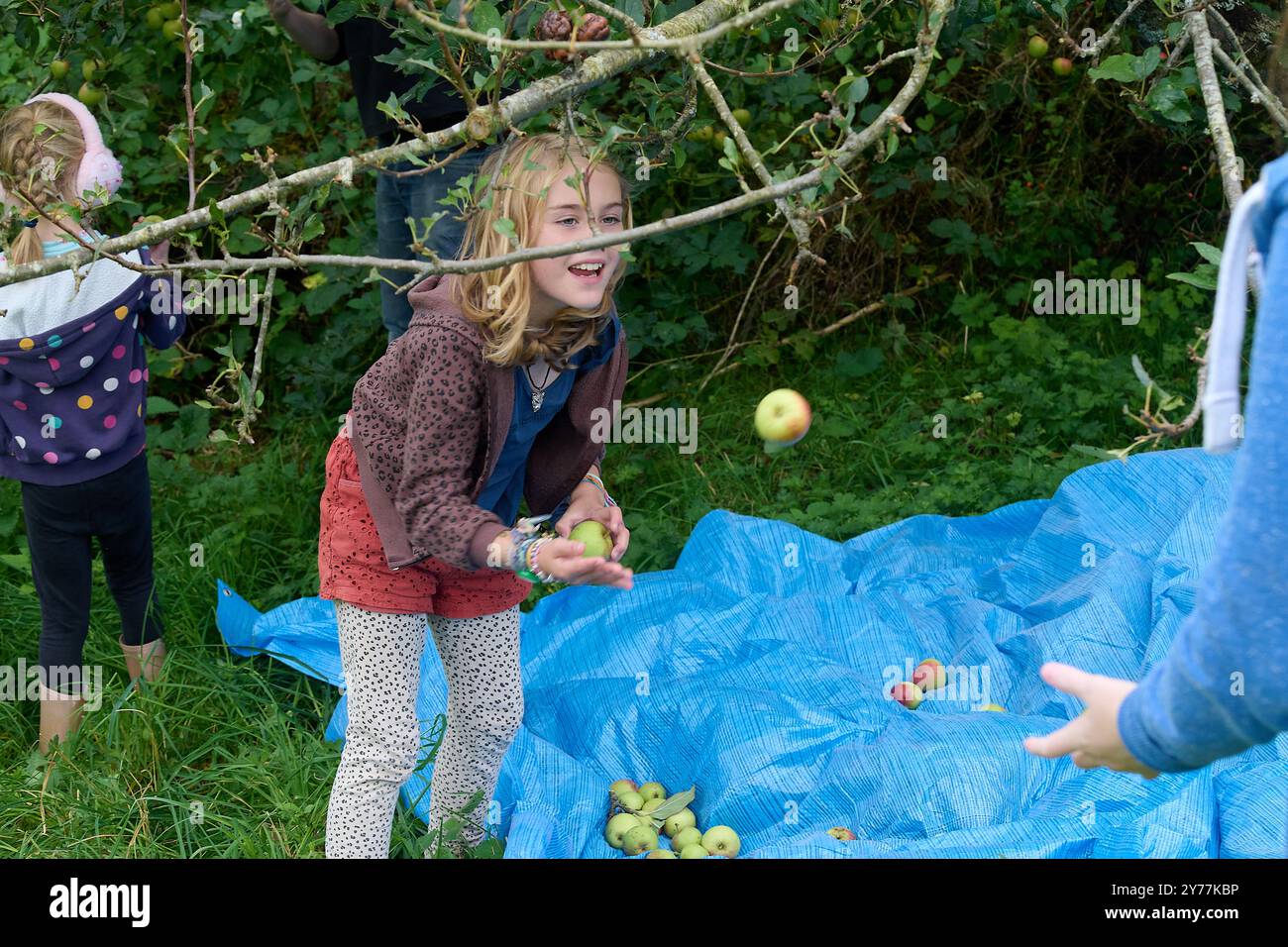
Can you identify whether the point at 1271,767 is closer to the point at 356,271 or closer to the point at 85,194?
the point at 85,194

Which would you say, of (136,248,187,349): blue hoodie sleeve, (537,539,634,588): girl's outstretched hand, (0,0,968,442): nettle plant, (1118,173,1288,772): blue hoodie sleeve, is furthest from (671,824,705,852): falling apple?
(1118,173,1288,772): blue hoodie sleeve

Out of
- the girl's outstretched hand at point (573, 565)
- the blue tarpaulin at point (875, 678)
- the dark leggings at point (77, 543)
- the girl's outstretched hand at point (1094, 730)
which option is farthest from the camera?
the dark leggings at point (77, 543)

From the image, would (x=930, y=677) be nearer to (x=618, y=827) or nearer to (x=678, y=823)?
(x=678, y=823)

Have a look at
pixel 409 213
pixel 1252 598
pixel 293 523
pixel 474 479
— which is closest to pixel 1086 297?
pixel 409 213

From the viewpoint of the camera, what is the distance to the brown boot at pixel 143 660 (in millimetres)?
3053

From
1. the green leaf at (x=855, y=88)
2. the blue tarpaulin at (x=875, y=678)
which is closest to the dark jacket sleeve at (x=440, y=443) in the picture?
the green leaf at (x=855, y=88)

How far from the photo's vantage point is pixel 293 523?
3.70 m

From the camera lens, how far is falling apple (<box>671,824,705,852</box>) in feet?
8.29

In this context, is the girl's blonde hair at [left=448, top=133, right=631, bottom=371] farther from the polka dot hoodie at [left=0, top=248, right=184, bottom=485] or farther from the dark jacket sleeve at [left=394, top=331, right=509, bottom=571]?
the polka dot hoodie at [left=0, top=248, right=184, bottom=485]

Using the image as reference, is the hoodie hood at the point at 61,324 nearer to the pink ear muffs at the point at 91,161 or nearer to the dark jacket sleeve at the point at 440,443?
the pink ear muffs at the point at 91,161

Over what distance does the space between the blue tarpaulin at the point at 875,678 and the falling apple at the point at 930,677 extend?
0.03m

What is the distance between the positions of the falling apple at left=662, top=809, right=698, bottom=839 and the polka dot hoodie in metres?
1.33

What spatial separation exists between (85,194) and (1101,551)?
2.32m

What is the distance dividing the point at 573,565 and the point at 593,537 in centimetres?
36
